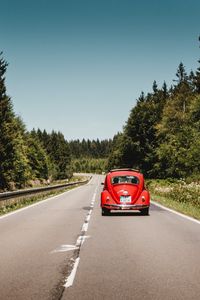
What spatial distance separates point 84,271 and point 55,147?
141 m

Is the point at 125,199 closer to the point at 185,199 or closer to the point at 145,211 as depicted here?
the point at 145,211

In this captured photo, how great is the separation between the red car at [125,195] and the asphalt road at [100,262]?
3.95 meters

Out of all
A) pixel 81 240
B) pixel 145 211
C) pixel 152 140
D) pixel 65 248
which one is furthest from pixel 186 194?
pixel 152 140

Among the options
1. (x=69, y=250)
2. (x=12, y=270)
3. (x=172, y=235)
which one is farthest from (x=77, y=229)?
(x=12, y=270)

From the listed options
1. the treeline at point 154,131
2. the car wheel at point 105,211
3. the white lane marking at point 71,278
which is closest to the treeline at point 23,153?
the treeline at point 154,131

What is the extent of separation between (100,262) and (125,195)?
382 inches

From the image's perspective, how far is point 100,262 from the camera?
770 centimetres

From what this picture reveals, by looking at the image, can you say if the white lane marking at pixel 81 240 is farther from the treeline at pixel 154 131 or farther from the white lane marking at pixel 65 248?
the treeline at pixel 154 131

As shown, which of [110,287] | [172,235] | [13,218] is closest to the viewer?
[110,287]

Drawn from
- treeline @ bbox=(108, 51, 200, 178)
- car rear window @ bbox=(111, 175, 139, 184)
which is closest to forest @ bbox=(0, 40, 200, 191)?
treeline @ bbox=(108, 51, 200, 178)

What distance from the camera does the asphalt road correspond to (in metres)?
5.69

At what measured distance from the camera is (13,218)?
1636 cm

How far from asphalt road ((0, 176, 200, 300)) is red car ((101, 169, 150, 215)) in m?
3.95

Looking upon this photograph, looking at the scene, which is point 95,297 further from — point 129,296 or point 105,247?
point 105,247
